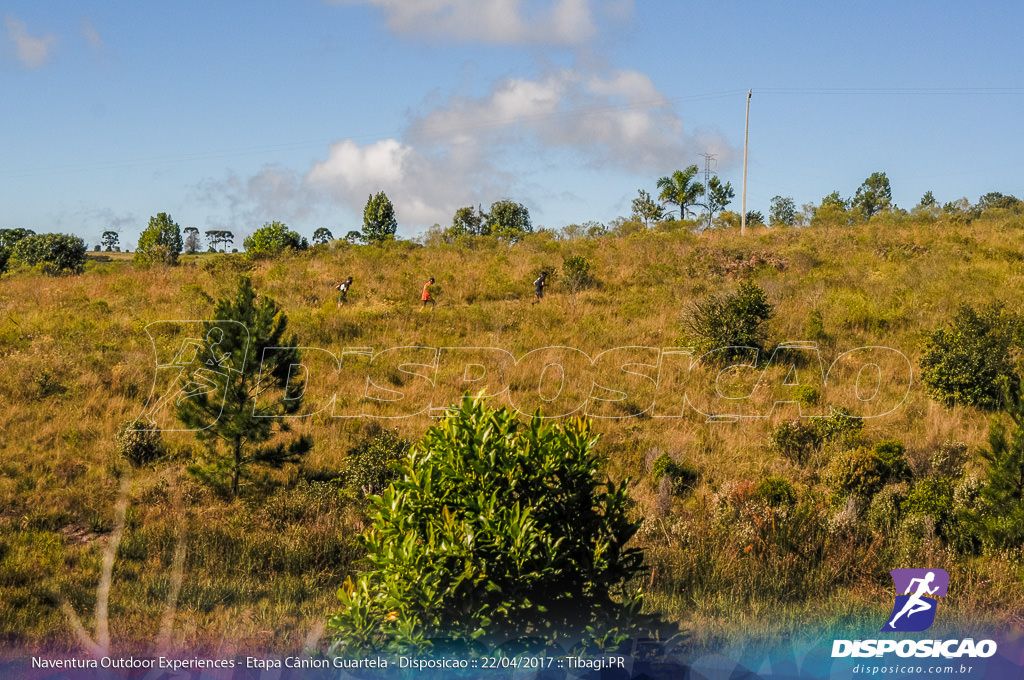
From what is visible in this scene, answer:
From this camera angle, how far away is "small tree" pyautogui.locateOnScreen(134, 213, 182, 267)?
24109 mm

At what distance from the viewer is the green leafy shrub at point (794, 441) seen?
11570 mm

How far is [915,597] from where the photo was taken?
6199 mm

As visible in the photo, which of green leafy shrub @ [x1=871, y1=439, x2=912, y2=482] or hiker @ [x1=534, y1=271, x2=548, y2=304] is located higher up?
hiker @ [x1=534, y1=271, x2=548, y2=304]

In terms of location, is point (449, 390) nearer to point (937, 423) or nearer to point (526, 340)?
point (526, 340)

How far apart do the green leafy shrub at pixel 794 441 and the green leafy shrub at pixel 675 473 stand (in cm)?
150

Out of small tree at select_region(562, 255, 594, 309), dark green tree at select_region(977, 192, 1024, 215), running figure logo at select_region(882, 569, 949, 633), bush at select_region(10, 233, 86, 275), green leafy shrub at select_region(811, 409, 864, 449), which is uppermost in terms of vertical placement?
dark green tree at select_region(977, 192, 1024, 215)

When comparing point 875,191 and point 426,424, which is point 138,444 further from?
point 875,191

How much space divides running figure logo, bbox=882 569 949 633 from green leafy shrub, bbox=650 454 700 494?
3.73m

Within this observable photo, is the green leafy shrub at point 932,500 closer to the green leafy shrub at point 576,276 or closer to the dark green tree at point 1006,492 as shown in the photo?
the dark green tree at point 1006,492

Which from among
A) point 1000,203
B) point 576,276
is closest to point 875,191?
point 1000,203

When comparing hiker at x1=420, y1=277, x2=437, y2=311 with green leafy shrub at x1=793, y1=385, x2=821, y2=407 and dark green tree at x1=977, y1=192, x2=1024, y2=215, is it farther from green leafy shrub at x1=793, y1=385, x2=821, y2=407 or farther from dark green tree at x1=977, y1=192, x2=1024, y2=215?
dark green tree at x1=977, y1=192, x2=1024, y2=215

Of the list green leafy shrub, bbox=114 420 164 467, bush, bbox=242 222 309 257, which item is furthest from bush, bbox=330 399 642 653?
bush, bbox=242 222 309 257

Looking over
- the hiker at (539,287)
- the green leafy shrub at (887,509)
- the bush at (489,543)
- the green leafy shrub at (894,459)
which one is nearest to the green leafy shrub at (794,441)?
the green leafy shrub at (894,459)


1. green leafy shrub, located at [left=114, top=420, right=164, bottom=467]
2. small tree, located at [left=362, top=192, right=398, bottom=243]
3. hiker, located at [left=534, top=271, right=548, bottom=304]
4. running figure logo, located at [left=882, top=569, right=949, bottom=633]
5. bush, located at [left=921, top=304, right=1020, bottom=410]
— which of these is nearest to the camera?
running figure logo, located at [left=882, top=569, right=949, bottom=633]
